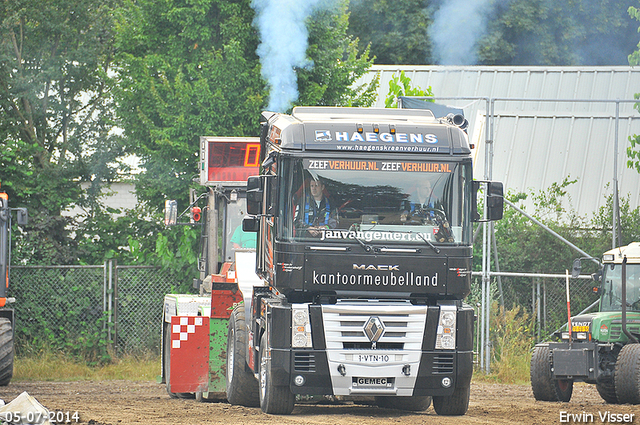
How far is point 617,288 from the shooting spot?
13359mm

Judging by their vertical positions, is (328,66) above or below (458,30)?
below

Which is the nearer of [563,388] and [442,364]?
[442,364]

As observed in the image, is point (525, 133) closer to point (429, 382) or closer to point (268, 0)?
point (268, 0)

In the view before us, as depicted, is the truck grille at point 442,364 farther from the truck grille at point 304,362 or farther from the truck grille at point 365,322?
the truck grille at point 304,362

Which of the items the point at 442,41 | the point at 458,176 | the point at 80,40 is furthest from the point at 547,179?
the point at 458,176

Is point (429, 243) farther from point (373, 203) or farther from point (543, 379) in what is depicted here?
point (543, 379)

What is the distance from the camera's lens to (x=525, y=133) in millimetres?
23078

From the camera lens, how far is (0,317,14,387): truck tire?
45.6 ft

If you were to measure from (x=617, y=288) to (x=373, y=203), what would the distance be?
591 centimetres

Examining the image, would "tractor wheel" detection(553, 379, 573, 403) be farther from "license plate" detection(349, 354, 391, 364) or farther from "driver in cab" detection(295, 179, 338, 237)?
"driver in cab" detection(295, 179, 338, 237)

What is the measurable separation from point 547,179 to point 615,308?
915 cm

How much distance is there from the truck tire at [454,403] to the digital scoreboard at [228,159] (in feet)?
18.2

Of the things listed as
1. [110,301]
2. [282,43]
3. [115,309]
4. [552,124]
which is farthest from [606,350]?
[552,124]

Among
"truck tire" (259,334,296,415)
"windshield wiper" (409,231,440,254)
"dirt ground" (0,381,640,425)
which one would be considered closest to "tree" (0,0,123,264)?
"dirt ground" (0,381,640,425)
